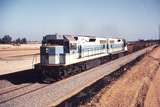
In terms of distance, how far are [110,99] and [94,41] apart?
621 inches

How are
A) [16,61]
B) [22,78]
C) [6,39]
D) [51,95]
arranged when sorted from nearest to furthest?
[51,95] < [22,78] < [16,61] < [6,39]

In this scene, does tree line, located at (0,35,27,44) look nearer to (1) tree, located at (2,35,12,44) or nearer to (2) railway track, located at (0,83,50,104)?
(1) tree, located at (2,35,12,44)

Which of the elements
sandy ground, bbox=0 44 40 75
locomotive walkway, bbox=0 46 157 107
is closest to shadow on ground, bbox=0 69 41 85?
locomotive walkway, bbox=0 46 157 107

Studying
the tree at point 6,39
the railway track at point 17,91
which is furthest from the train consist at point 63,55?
the tree at point 6,39

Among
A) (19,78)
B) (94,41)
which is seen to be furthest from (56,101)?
(94,41)

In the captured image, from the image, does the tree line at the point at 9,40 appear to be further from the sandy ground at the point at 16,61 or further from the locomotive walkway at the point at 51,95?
the locomotive walkway at the point at 51,95

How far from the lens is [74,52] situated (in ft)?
71.8

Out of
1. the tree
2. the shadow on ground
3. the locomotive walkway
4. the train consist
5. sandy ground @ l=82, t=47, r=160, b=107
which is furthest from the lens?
the tree

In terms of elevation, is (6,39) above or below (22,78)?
above

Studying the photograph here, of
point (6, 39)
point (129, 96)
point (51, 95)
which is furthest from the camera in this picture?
point (6, 39)

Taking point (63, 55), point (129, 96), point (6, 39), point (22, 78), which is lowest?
point (22, 78)

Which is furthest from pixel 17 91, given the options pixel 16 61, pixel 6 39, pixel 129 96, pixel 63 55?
pixel 6 39

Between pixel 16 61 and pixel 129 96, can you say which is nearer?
pixel 129 96

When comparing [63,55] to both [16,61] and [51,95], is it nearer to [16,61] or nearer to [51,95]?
[51,95]
